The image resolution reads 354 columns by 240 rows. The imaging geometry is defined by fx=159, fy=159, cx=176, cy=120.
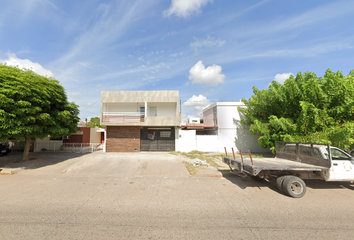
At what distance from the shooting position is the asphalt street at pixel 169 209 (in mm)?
3248

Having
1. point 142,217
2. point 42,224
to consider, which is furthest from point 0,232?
point 142,217

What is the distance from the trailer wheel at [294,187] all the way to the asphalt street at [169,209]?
0.18 m

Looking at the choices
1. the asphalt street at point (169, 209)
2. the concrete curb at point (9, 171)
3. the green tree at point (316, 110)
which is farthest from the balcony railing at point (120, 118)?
the green tree at point (316, 110)

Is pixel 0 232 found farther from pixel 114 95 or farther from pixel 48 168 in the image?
pixel 114 95

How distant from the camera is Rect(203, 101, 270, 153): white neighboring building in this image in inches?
646

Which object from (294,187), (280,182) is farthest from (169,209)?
(294,187)

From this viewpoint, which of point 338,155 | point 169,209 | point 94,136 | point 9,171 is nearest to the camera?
point 169,209

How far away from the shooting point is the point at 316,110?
907 cm

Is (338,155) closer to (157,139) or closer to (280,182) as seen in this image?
(280,182)

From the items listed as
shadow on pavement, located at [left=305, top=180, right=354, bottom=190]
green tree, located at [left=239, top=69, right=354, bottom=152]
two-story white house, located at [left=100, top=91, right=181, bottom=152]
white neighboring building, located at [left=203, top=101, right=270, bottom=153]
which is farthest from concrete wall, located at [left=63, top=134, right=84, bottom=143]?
shadow on pavement, located at [left=305, top=180, right=354, bottom=190]

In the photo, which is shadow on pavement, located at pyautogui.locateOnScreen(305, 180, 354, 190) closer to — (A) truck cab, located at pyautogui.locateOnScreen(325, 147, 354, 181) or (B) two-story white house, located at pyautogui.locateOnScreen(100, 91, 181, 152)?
(A) truck cab, located at pyautogui.locateOnScreen(325, 147, 354, 181)

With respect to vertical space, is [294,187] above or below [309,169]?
below

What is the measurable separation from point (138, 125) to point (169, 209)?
12.0 meters

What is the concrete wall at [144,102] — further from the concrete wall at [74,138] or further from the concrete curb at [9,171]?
the concrete curb at [9,171]
